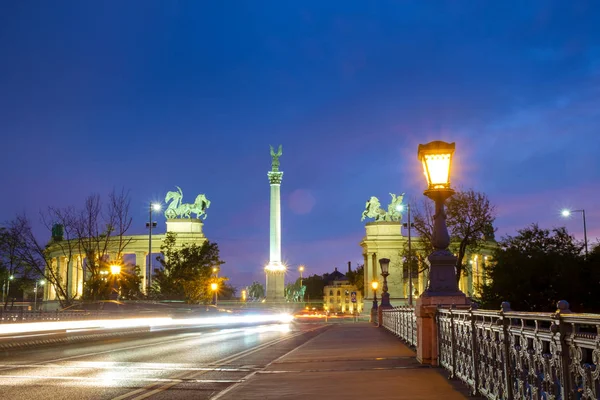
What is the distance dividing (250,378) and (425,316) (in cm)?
354

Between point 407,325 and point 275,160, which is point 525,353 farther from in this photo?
point 275,160

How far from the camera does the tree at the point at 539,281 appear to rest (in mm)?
30897

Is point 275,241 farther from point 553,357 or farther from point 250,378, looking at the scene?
point 553,357

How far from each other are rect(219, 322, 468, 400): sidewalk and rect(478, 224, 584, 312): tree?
15956 millimetres

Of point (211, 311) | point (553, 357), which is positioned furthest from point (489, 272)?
point (553, 357)

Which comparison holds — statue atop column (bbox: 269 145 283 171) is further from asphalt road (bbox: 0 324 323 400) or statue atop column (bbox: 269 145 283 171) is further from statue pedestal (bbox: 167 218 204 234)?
asphalt road (bbox: 0 324 323 400)

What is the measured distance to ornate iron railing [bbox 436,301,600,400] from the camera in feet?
16.9

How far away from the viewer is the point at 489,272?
36656 mm

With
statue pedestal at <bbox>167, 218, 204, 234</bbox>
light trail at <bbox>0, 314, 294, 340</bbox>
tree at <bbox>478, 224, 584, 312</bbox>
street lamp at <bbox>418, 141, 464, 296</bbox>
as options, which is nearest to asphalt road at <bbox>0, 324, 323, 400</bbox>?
light trail at <bbox>0, 314, 294, 340</bbox>

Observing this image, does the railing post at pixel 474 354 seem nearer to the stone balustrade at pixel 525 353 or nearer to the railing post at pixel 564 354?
the stone balustrade at pixel 525 353

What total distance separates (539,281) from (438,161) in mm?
20938

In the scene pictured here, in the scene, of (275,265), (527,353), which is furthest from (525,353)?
(275,265)

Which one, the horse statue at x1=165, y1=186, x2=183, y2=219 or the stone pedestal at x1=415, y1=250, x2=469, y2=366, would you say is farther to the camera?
the horse statue at x1=165, y1=186, x2=183, y2=219

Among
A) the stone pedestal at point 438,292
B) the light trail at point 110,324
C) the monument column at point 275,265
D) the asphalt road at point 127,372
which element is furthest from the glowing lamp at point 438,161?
the monument column at point 275,265
